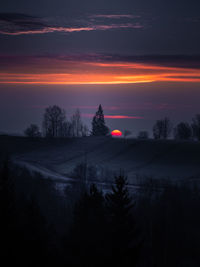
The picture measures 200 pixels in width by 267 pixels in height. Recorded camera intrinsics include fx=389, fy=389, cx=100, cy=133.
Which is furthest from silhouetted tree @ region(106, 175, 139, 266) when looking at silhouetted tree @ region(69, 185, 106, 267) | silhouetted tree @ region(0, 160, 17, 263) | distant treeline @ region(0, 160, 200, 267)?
silhouetted tree @ region(0, 160, 17, 263)

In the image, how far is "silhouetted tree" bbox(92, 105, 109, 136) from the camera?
125812mm

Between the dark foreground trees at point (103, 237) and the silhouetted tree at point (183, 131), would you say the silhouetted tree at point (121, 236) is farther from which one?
the silhouetted tree at point (183, 131)

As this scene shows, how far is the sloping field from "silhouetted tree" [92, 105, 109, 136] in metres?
21.0

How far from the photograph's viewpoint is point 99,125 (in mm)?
126562

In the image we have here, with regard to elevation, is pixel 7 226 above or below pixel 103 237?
above

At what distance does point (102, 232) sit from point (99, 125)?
98.8 m

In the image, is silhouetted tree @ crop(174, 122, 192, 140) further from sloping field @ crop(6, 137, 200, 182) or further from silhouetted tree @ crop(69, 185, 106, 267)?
silhouetted tree @ crop(69, 185, 106, 267)

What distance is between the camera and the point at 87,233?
28422mm

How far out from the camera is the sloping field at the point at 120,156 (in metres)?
71.4

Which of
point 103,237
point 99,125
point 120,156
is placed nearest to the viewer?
point 103,237

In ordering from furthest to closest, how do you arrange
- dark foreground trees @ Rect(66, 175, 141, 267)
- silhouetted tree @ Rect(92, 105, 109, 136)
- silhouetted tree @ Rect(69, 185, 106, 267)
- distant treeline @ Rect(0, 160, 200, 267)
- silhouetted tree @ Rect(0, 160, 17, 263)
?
silhouetted tree @ Rect(92, 105, 109, 136) < silhouetted tree @ Rect(69, 185, 106, 267) < dark foreground trees @ Rect(66, 175, 141, 267) < distant treeline @ Rect(0, 160, 200, 267) < silhouetted tree @ Rect(0, 160, 17, 263)

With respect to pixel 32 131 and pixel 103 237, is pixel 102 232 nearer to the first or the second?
pixel 103 237

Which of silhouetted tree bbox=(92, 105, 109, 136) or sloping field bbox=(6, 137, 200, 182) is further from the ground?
silhouetted tree bbox=(92, 105, 109, 136)

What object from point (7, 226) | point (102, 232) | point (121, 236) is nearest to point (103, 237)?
point (102, 232)
